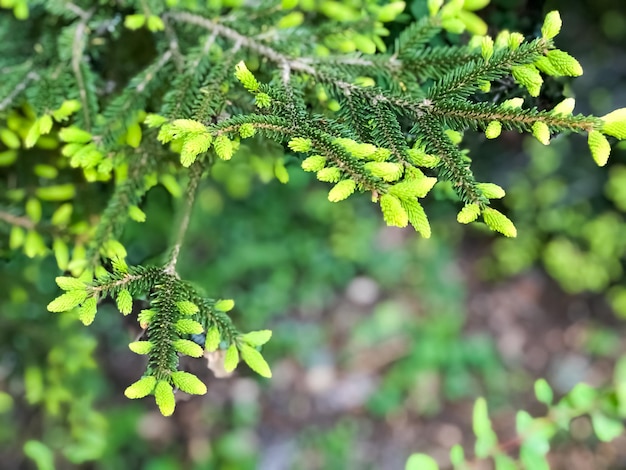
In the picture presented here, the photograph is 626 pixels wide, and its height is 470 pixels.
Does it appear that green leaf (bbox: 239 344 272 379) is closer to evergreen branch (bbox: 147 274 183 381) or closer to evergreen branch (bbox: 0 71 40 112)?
evergreen branch (bbox: 147 274 183 381)

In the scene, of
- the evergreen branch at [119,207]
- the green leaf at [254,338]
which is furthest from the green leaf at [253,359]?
the evergreen branch at [119,207]

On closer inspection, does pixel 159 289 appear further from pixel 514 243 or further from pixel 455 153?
pixel 514 243

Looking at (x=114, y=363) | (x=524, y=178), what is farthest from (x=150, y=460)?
(x=524, y=178)

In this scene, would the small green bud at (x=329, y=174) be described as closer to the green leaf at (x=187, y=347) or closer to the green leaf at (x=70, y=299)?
the green leaf at (x=187, y=347)

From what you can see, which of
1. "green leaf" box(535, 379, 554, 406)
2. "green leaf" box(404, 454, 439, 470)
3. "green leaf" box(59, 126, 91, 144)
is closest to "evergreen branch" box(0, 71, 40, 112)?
"green leaf" box(59, 126, 91, 144)

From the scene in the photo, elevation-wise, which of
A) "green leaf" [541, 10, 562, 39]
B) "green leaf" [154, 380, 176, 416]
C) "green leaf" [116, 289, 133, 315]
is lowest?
"green leaf" [154, 380, 176, 416]

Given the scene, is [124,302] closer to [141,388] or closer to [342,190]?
[141,388]
